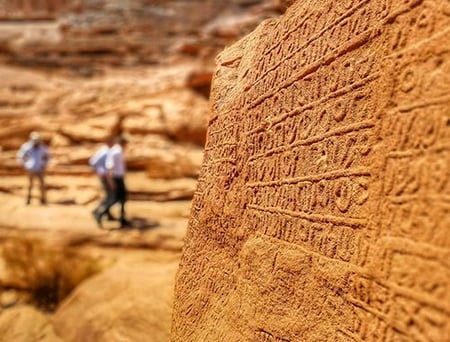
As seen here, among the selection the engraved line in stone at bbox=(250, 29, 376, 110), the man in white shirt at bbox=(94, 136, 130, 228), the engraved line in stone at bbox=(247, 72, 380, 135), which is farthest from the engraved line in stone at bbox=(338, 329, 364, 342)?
the man in white shirt at bbox=(94, 136, 130, 228)

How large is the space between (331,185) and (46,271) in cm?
433

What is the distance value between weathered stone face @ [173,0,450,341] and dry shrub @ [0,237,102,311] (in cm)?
259

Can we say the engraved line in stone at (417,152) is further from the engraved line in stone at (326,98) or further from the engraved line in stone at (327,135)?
the engraved line in stone at (326,98)

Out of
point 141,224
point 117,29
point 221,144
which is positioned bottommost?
point 141,224

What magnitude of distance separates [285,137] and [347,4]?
62 centimetres

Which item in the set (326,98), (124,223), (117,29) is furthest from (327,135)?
(117,29)

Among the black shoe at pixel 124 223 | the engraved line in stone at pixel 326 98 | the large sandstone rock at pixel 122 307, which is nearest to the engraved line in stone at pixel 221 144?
the engraved line in stone at pixel 326 98

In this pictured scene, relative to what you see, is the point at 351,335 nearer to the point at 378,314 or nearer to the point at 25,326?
the point at 378,314

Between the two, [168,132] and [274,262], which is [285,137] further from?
[168,132]

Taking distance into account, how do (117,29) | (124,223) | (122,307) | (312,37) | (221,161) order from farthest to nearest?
→ (117,29) → (124,223) → (122,307) → (221,161) → (312,37)

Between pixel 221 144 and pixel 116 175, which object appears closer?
pixel 221 144

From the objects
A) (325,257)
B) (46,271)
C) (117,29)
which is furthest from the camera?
(117,29)

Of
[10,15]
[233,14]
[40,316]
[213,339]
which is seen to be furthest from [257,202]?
[10,15]

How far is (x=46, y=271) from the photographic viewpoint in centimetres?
507
